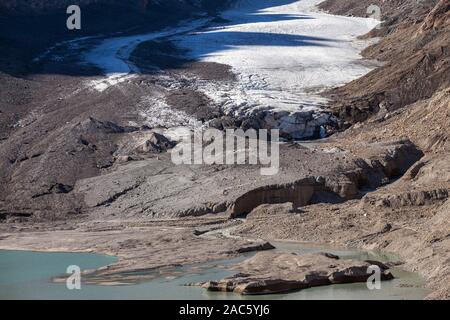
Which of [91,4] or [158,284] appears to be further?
[91,4]

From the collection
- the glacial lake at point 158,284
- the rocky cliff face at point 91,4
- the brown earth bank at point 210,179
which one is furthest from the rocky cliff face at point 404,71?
the rocky cliff face at point 91,4

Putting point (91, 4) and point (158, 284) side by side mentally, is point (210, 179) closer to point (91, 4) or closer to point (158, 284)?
point (158, 284)

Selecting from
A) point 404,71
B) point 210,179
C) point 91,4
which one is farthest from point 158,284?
point 91,4

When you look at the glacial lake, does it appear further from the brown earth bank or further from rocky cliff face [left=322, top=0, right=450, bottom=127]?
rocky cliff face [left=322, top=0, right=450, bottom=127]

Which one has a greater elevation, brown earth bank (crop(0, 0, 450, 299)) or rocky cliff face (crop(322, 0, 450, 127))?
rocky cliff face (crop(322, 0, 450, 127))

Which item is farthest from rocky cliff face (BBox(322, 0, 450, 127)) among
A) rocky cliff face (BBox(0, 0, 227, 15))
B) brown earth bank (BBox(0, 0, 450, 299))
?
rocky cliff face (BBox(0, 0, 227, 15))

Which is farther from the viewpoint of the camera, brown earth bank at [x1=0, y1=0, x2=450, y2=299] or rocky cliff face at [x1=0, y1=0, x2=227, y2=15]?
rocky cliff face at [x1=0, y1=0, x2=227, y2=15]
